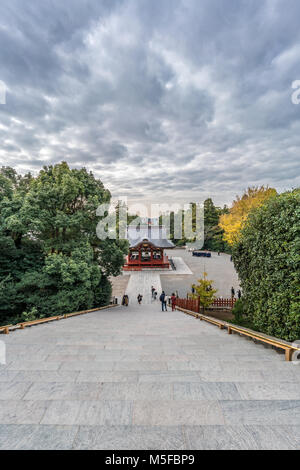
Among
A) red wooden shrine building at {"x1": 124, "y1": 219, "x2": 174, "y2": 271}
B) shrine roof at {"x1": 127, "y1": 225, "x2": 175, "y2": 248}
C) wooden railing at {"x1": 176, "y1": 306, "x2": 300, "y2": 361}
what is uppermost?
shrine roof at {"x1": 127, "y1": 225, "x2": 175, "y2": 248}

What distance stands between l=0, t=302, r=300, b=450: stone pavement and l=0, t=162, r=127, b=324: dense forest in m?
6.02

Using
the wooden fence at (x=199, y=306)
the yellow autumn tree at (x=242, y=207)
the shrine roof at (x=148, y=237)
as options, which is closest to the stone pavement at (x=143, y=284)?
the wooden fence at (x=199, y=306)

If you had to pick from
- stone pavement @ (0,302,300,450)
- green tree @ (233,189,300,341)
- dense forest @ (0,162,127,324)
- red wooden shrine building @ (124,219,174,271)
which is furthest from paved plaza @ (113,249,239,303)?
stone pavement @ (0,302,300,450)

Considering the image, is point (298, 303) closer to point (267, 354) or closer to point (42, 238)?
point (267, 354)

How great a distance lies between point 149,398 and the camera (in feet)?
9.21

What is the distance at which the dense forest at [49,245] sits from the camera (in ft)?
33.7

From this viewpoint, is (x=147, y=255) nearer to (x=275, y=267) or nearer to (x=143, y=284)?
(x=143, y=284)

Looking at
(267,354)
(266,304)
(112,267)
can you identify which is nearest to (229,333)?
(266,304)

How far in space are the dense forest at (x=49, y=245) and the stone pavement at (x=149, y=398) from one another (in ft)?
19.7

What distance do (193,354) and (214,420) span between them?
1974 millimetres

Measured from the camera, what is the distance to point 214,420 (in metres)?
2.39

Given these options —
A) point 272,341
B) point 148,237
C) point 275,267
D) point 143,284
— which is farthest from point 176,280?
point 272,341

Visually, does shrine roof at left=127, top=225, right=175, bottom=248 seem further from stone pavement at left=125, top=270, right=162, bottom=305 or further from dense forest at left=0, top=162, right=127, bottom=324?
dense forest at left=0, top=162, right=127, bottom=324

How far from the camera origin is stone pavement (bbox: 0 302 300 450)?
2.17m
